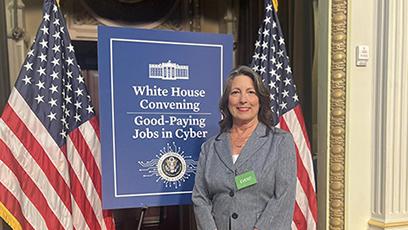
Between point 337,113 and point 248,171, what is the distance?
1100 millimetres

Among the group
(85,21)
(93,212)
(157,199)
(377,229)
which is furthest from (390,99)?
(85,21)

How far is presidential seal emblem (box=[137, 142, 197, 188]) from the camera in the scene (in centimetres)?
230

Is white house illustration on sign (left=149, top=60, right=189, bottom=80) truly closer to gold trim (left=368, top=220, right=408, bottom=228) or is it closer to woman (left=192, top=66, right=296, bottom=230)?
woman (left=192, top=66, right=296, bottom=230)

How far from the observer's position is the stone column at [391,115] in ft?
8.11

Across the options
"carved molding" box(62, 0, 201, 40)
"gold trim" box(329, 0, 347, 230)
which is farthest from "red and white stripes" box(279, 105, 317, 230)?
"carved molding" box(62, 0, 201, 40)

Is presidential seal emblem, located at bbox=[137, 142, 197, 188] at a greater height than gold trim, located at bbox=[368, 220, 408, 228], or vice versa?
presidential seal emblem, located at bbox=[137, 142, 197, 188]

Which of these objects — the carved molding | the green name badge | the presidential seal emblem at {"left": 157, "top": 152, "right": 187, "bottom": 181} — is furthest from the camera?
the carved molding

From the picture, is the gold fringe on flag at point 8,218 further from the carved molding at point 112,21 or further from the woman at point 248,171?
the carved molding at point 112,21

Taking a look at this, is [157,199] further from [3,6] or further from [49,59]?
[3,6]

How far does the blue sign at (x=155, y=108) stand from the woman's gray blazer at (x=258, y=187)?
60 cm

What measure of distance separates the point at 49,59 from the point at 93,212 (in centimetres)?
90

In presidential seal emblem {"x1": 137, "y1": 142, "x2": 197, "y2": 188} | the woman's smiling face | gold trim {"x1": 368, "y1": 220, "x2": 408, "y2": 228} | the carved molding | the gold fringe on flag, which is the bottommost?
gold trim {"x1": 368, "y1": 220, "x2": 408, "y2": 228}

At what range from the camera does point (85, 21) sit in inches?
137

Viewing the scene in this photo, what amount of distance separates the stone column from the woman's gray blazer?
109cm
